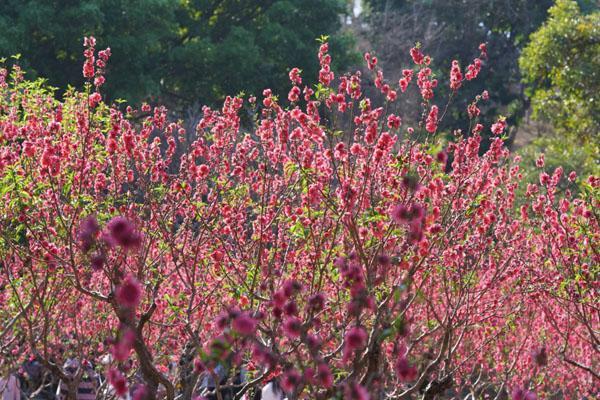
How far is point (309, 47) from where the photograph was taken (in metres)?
23.4

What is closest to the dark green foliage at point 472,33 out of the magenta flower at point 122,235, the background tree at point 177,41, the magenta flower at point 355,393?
the background tree at point 177,41

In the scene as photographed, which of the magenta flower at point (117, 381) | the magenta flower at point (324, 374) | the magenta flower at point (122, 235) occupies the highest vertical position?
the magenta flower at point (122, 235)

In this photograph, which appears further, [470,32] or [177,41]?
[470,32]

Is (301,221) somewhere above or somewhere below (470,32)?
below

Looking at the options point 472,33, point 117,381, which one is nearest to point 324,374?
point 117,381

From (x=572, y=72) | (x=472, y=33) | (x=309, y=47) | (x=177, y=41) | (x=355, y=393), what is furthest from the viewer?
(x=472, y=33)

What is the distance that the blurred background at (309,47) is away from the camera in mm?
15438

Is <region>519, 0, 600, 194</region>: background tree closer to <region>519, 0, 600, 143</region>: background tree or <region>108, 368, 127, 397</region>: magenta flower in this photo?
<region>519, 0, 600, 143</region>: background tree

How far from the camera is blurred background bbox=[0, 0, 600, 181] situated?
15.4 metres

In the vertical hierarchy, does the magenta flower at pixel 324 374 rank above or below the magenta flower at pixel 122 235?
below

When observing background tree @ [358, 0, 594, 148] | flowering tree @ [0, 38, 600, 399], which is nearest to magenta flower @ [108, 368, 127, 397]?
flowering tree @ [0, 38, 600, 399]

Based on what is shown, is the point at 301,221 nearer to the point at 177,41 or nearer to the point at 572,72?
the point at 572,72

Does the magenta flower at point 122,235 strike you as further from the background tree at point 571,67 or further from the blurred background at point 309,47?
the background tree at point 571,67

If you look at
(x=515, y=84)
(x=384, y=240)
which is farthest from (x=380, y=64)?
(x=384, y=240)
